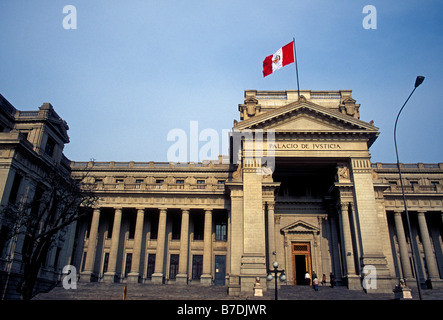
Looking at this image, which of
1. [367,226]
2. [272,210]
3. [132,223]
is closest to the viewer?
[367,226]

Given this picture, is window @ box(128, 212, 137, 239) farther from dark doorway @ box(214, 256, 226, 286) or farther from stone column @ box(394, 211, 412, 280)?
stone column @ box(394, 211, 412, 280)

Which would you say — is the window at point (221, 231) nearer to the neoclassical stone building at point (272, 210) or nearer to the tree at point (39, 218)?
the neoclassical stone building at point (272, 210)

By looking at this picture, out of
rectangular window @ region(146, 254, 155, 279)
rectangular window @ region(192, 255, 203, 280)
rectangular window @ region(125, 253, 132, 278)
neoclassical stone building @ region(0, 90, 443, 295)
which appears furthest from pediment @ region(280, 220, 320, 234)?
rectangular window @ region(125, 253, 132, 278)

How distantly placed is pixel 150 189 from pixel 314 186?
20.0m

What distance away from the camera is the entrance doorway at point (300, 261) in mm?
37312

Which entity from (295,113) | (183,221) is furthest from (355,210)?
(183,221)

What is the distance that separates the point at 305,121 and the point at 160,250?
22366 millimetres

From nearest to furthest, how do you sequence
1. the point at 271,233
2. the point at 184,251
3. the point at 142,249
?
the point at 271,233 → the point at 184,251 → the point at 142,249

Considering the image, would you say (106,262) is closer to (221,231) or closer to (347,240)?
(221,231)

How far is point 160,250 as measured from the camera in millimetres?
41031

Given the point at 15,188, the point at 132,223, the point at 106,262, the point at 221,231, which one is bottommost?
the point at 106,262

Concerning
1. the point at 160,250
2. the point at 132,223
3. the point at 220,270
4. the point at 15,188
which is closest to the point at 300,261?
the point at 220,270

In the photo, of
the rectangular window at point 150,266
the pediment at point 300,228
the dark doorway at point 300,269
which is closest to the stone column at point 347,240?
the pediment at point 300,228

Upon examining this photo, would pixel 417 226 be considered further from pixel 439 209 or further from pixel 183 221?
pixel 183 221
